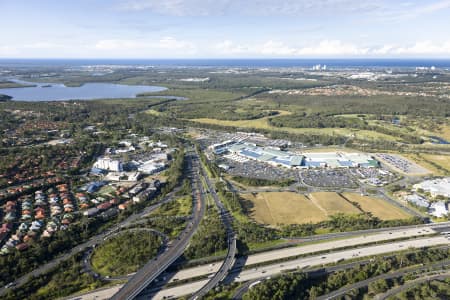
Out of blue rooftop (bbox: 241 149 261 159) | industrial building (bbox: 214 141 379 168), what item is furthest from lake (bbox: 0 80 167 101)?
blue rooftop (bbox: 241 149 261 159)

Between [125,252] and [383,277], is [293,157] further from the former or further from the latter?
[125,252]

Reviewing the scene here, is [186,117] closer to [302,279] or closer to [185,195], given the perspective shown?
[185,195]

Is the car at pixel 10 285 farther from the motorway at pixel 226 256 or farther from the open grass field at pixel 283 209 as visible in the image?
the open grass field at pixel 283 209

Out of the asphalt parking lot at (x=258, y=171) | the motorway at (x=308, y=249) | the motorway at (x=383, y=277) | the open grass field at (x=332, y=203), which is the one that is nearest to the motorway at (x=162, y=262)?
the motorway at (x=308, y=249)

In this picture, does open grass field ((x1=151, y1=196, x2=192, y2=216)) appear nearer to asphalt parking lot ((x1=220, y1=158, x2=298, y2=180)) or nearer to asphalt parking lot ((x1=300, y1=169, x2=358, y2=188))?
asphalt parking lot ((x1=220, y1=158, x2=298, y2=180))

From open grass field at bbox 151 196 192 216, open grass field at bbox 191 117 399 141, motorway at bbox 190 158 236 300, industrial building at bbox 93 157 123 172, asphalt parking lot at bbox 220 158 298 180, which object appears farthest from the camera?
open grass field at bbox 191 117 399 141

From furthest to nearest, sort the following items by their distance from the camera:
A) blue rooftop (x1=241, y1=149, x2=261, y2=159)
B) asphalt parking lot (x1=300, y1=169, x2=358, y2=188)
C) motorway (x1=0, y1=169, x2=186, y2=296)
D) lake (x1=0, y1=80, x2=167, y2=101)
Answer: lake (x1=0, y1=80, x2=167, y2=101) → blue rooftop (x1=241, y1=149, x2=261, y2=159) → asphalt parking lot (x1=300, y1=169, x2=358, y2=188) → motorway (x1=0, y1=169, x2=186, y2=296)
